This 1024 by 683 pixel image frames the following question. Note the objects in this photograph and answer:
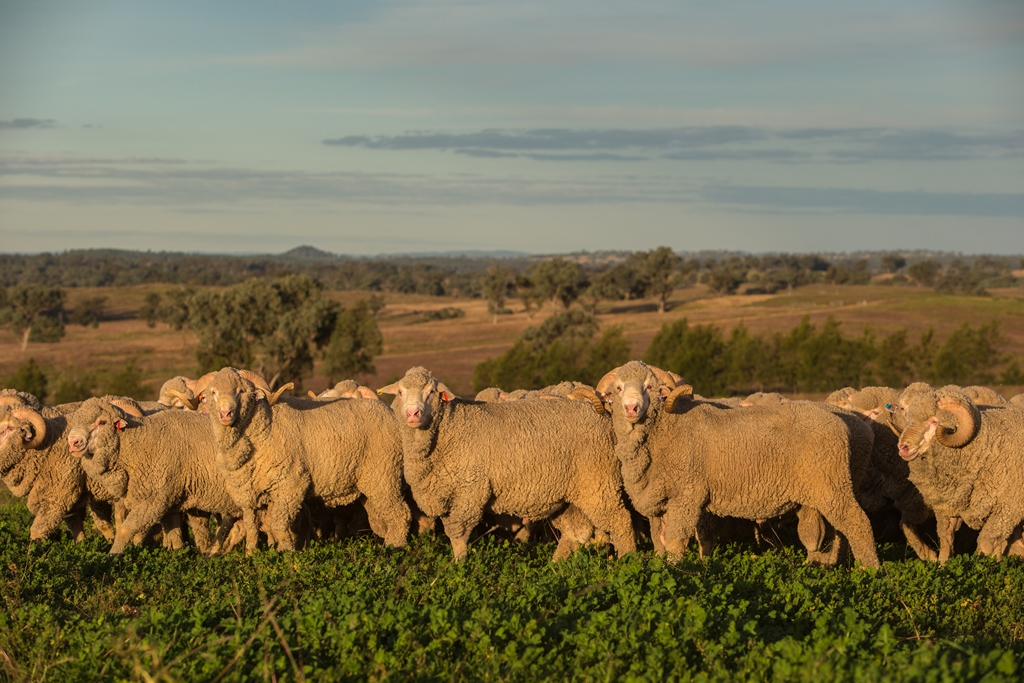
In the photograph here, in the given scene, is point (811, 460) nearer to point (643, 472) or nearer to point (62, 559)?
point (643, 472)

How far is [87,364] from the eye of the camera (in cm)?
6938

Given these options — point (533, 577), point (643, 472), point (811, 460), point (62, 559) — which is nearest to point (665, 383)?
point (643, 472)

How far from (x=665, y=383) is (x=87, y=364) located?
67.1 metres

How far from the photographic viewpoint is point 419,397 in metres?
10.9

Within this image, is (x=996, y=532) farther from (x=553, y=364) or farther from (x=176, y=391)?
(x=553, y=364)

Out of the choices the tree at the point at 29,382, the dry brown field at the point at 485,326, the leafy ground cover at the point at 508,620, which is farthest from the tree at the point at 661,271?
the leafy ground cover at the point at 508,620

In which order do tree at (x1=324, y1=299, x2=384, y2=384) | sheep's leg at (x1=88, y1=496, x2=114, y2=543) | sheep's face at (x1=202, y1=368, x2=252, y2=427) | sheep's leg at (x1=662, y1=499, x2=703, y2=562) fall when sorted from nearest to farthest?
sheep's leg at (x1=662, y1=499, x2=703, y2=562)
sheep's face at (x1=202, y1=368, x2=252, y2=427)
sheep's leg at (x1=88, y1=496, x2=114, y2=543)
tree at (x1=324, y1=299, x2=384, y2=384)

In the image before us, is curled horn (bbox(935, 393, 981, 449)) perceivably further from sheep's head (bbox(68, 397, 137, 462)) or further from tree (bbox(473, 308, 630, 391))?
tree (bbox(473, 308, 630, 391))

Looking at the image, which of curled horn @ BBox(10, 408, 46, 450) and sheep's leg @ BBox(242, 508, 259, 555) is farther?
curled horn @ BBox(10, 408, 46, 450)

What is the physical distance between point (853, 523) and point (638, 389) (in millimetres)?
2864

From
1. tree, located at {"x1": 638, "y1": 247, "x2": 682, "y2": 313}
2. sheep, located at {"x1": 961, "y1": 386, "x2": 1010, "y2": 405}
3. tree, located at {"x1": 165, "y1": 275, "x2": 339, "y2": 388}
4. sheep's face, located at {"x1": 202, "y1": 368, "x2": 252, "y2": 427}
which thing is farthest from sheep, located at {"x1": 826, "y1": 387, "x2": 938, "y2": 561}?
tree, located at {"x1": 638, "y1": 247, "x2": 682, "y2": 313}

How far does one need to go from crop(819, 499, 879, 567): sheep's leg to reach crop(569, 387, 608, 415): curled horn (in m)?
2.73

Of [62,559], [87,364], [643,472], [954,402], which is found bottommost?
[87,364]

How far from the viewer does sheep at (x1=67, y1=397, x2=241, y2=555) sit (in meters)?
11.8
